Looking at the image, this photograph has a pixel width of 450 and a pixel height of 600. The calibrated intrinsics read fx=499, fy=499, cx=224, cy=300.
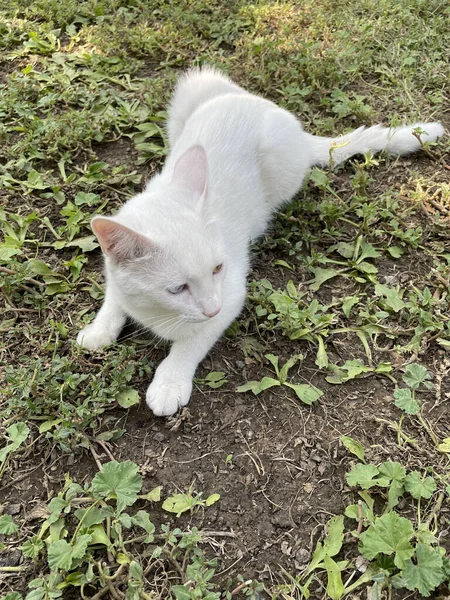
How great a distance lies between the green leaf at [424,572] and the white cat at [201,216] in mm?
1039

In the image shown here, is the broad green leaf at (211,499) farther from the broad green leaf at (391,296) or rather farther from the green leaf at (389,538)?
the broad green leaf at (391,296)

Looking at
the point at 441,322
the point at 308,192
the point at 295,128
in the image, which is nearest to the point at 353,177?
the point at 308,192

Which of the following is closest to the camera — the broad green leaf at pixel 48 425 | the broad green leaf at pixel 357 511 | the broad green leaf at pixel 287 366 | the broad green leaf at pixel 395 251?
the broad green leaf at pixel 357 511

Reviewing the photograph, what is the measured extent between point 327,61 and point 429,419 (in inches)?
108

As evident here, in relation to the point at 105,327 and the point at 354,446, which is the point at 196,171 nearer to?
the point at 105,327

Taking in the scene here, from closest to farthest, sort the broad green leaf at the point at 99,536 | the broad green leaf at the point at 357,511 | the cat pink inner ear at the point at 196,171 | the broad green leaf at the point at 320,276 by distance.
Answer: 1. the broad green leaf at the point at 99,536
2. the broad green leaf at the point at 357,511
3. the cat pink inner ear at the point at 196,171
4. the broad green leaf at the point at 320,276

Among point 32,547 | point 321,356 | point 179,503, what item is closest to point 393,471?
point 321,356

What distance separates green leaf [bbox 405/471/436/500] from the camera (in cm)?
188

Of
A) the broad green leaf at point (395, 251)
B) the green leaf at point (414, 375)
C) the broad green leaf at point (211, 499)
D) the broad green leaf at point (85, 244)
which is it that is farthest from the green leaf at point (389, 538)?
the broad green leaf at point (85, 244)

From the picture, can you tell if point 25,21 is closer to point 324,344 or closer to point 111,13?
point 111,13

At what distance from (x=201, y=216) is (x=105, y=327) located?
707 millimetres

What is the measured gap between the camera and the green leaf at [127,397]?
83.2 inches

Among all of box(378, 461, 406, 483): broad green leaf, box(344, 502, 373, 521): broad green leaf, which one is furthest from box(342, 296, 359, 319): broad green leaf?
box(344, 502, 373, 521): broad green leaf

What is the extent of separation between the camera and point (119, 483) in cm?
182
